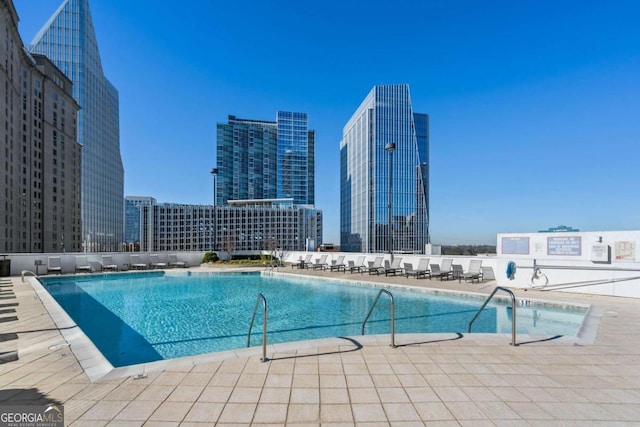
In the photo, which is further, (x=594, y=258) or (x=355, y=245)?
(x=355, y=245)

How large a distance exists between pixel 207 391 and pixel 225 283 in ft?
38.2

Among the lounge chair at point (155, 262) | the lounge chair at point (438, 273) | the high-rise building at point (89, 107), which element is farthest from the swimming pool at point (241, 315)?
the high-rise building at point (89, 107)

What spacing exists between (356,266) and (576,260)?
30.0 feet

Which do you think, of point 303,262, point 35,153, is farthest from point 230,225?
point 303,262

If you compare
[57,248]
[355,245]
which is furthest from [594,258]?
[57,248]

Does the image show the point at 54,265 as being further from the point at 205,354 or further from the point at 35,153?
the point at 35,153

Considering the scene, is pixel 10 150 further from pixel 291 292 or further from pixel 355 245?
pixel 355 245

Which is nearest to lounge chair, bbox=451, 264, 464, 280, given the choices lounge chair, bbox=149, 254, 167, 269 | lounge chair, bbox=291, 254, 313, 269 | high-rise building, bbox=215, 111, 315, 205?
lounge chair, bbox=291, 254, 313, 269

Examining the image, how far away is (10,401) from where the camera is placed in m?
2.94

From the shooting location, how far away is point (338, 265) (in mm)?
16656

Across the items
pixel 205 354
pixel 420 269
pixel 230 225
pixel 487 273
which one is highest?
pixel 230 225

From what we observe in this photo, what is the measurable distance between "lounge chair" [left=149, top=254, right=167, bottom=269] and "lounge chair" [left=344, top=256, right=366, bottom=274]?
11.6 metres

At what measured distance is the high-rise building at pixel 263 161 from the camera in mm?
97938

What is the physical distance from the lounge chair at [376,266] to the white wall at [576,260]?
5.33m
